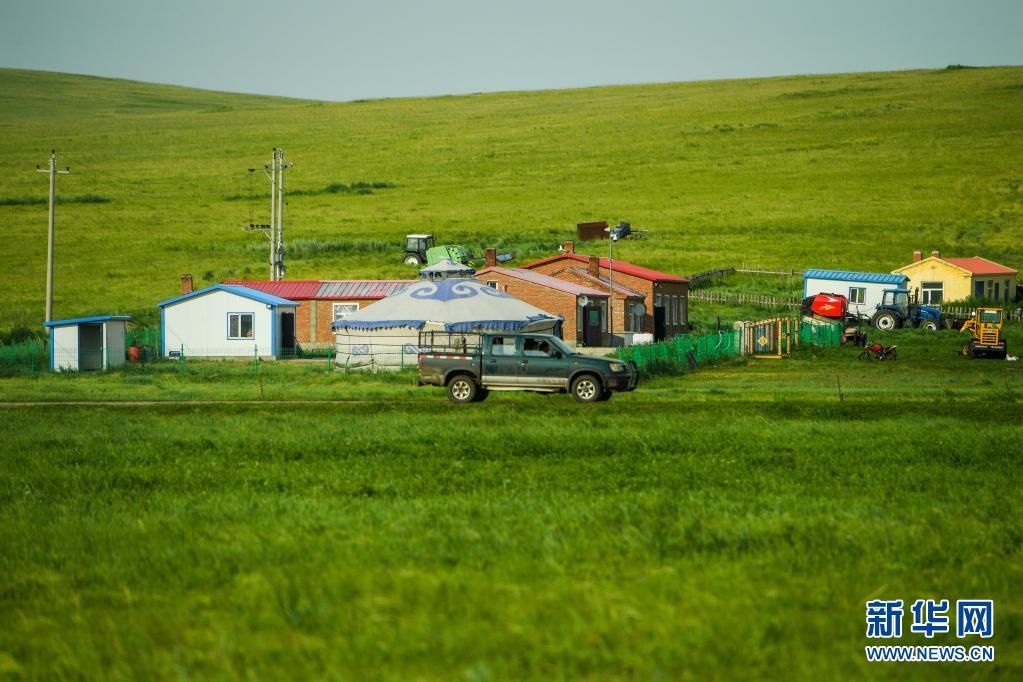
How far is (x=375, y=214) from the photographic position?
109m

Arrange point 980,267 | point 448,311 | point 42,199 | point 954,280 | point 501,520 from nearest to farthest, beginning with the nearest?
point 501,520 < point 448,311 < point 954,280 < point 980,267 < point 42,199

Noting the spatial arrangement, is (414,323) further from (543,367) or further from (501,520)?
(501,520)

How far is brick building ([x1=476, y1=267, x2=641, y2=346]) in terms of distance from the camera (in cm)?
6056

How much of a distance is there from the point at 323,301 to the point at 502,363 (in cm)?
2894

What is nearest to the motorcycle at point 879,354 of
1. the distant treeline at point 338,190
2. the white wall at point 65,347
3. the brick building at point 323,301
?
the brick building at point 323,301

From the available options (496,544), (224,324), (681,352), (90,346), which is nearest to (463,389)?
(681,352)

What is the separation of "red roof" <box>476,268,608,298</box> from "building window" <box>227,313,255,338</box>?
12.4m

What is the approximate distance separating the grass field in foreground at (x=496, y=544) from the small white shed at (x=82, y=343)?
22.0 m

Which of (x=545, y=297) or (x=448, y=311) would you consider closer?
(x=448, y=311)

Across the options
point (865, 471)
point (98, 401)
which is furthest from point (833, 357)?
point (865, 471)

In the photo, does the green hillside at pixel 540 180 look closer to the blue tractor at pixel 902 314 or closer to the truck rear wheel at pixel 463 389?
the blue tractor at pixel 902 314

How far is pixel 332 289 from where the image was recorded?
200ft

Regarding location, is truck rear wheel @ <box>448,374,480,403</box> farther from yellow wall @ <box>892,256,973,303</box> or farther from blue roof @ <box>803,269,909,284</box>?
yellow wall @ <box>892,256,973,303</box>

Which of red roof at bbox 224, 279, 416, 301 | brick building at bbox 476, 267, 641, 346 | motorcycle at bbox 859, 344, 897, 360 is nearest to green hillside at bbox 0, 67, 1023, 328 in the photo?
red roof at bbox 224, 279, 416, 301
